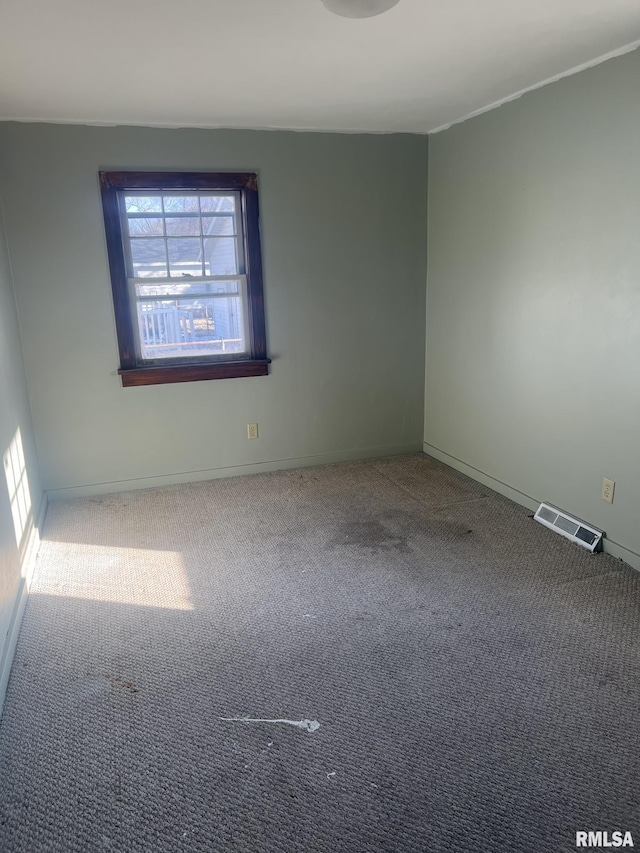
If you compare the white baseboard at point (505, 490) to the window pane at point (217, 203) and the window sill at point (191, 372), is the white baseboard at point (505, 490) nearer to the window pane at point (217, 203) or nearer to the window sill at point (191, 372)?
the window sill at point (191, 372)

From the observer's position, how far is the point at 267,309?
392 centimetres

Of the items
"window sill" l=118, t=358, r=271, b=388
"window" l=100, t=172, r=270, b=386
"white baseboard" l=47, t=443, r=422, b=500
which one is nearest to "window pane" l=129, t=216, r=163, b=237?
"window" l=100, t=172, r=270, b=386

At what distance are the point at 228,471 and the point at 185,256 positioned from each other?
1526 mm

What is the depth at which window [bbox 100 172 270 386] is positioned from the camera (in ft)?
11.7

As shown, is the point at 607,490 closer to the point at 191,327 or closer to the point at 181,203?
the point at 191,327

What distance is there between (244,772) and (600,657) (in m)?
1.35

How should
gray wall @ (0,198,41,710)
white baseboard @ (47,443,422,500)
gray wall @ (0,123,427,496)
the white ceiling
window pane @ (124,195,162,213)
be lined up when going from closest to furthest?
the white ceiling
gray wall @ (0,198,41,710)
gray wall @ (0,123,427,496)
window pane @ (124,195,162,213)
white baseboard @ (47,443,422,500)

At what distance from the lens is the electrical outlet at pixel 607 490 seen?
279 cm

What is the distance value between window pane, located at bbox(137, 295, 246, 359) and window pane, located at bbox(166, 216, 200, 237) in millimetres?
425

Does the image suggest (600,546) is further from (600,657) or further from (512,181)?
(512,181)

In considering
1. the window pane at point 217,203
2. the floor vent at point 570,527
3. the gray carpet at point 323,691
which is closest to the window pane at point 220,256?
the window pane at point 217,203

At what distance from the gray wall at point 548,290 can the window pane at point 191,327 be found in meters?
1.51

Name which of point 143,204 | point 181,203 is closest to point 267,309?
point 181,203

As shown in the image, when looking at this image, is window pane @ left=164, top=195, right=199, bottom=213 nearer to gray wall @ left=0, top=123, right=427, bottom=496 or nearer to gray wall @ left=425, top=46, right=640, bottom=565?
gray wall @ left=0, top=123, right=427, bottom=496
